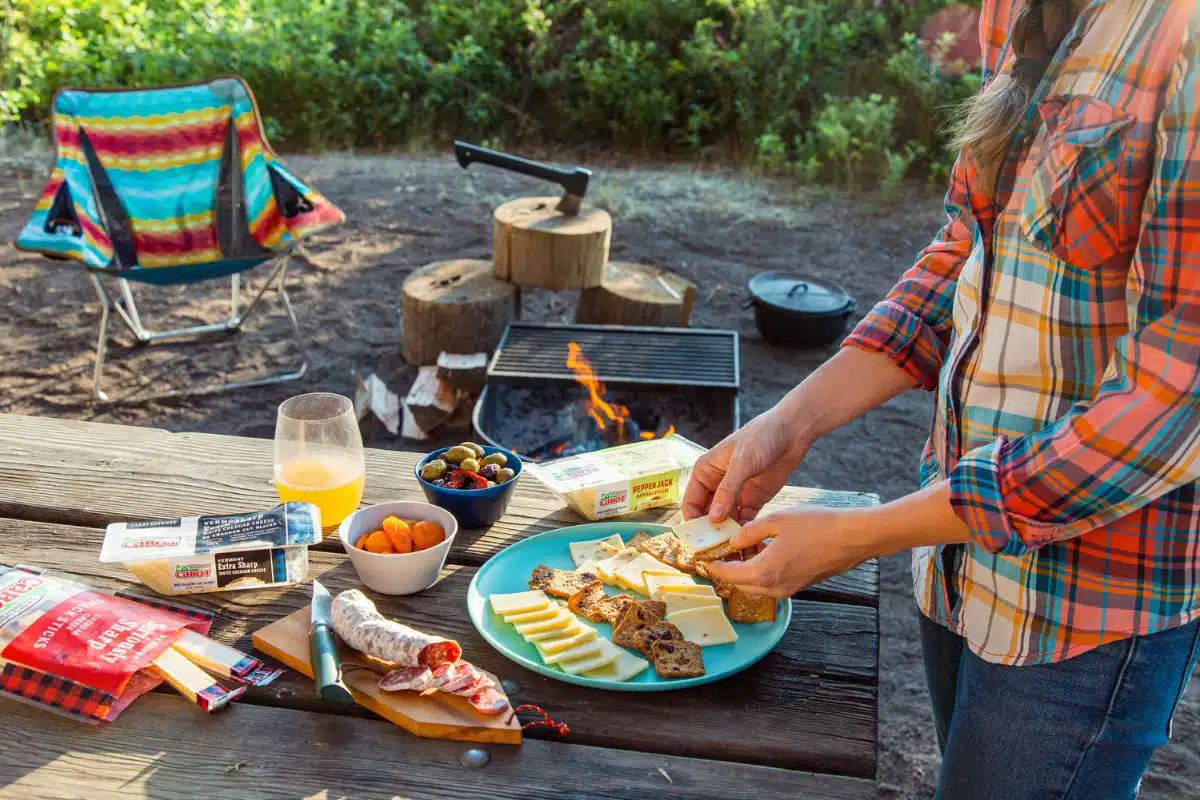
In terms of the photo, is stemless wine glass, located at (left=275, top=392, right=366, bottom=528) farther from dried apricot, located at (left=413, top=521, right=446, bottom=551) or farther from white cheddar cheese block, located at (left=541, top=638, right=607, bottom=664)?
white cheddar cheese block, located at (left=541, top=638, right=607, bottom=664)

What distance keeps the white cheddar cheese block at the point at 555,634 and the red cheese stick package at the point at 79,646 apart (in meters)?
0.45

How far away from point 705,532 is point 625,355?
2324 mm

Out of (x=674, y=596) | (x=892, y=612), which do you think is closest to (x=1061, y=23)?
(x=674, y=596)

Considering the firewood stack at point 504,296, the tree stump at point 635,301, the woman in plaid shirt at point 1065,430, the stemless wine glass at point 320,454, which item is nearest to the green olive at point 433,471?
the stemless wine glass at point 320,454

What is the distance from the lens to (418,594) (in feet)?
5.02

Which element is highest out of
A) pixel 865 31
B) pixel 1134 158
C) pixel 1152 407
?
pixel 1134 158

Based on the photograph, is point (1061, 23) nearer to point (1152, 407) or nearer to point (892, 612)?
point (1152, 407)

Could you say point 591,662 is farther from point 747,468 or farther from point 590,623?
point 747,468

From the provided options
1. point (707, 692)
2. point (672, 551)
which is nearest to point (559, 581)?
point (672, 551)

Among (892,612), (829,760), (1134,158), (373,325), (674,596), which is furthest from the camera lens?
(373,325)

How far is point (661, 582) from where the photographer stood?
1.53 metres

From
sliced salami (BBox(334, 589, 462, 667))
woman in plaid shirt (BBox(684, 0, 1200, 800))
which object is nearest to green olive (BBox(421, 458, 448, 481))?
sliced salami (BBox(334, 589, 462, 667))

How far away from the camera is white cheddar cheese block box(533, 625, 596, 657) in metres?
1.38

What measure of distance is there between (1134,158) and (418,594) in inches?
42.7
